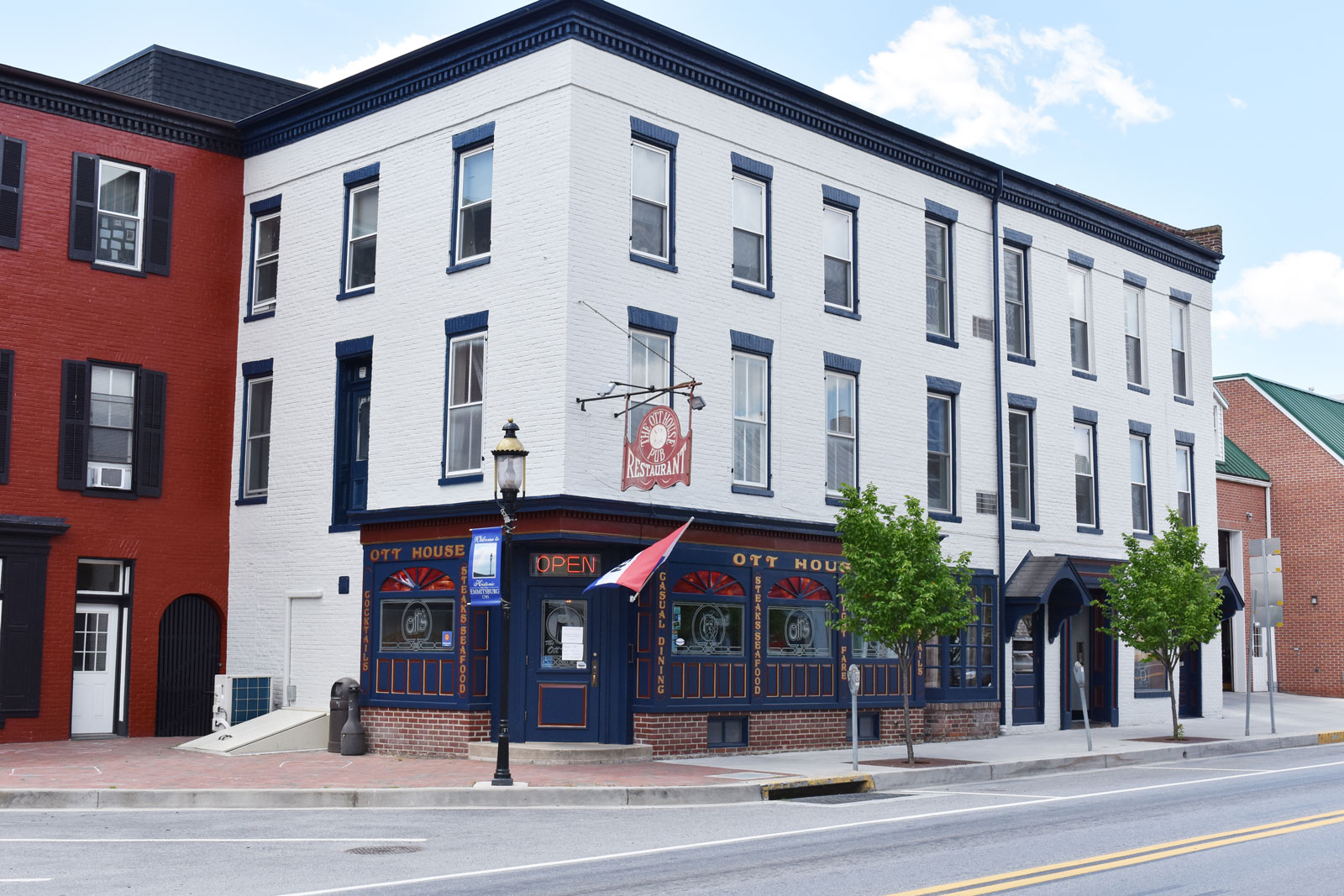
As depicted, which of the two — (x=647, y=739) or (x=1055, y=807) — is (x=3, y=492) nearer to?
(x=647, y=739)

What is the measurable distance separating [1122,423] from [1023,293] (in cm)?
413

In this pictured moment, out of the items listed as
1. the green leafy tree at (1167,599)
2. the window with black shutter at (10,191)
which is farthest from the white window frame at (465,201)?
the green leafy tree at (1167,599)

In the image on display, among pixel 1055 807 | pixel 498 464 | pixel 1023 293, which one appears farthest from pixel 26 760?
pixel 1023 293

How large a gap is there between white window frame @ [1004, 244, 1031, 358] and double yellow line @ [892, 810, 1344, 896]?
14275mm

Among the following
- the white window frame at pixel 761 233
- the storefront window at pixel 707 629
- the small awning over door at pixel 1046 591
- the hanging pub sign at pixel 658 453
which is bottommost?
the storefront window at pixel 707 629

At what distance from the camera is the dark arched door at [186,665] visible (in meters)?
23.1

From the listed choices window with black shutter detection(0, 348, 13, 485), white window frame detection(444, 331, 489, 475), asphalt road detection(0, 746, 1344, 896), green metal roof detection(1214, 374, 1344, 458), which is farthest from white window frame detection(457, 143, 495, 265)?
green metal roof detection(1214, 374, 1344, 458)

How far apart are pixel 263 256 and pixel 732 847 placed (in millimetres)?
16134

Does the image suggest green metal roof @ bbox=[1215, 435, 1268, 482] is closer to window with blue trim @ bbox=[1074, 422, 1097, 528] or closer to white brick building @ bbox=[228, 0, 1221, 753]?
window with blue trim @ bbox=[1074, 422, 1097, 528]

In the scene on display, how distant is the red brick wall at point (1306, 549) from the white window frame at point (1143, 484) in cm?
844

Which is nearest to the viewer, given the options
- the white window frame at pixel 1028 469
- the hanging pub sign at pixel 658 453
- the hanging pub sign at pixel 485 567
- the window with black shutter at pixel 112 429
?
the hanging pub sign at pixel 658 453

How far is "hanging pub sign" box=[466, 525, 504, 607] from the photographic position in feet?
59.8

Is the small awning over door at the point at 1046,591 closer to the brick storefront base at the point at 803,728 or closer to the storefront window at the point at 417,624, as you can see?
the brick storefront base at the point at 803,728

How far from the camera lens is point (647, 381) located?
20.1 meters
